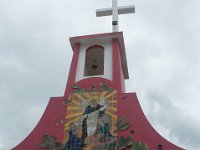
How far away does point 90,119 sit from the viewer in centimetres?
1184

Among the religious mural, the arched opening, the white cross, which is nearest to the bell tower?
the religious mural

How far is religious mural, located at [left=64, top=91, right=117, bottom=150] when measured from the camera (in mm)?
11266

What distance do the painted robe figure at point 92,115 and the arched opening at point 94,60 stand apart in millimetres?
3288

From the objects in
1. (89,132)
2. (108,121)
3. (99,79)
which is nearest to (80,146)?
(89,132)

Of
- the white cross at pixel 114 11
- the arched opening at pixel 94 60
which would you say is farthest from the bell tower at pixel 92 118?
the white cross at pixel 114 11

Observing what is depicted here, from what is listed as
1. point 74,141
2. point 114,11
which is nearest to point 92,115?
point 74,141

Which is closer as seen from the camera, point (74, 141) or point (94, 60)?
point (74, 141)

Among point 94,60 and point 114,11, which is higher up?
point 114,11

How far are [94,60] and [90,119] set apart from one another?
524 centimetres

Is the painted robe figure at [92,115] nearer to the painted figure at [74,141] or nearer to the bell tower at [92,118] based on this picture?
the bell tower at [92,118]

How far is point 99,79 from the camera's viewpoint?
513 inches

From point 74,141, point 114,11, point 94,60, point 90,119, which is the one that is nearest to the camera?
point 74,141

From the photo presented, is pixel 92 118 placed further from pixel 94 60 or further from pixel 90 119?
pixel 94 60

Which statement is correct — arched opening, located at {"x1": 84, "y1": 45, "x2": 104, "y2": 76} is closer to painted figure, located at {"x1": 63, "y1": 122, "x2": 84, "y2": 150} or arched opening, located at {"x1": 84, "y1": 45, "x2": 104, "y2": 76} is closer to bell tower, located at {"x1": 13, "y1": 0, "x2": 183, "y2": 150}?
bell tower, located at {"x1": 13, "y1": 0, "x2": 183, "y2": 150}
